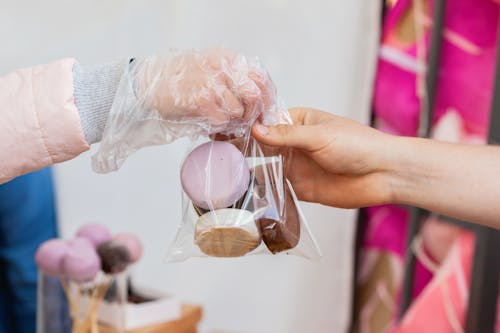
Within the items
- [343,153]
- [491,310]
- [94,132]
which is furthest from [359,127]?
[491,310]

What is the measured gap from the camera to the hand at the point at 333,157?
1.03m

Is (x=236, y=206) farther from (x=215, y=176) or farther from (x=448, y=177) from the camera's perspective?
(x=448, y=177)

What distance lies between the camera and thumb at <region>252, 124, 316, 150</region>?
1000 millimetres

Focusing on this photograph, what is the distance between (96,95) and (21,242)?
0.66 metres

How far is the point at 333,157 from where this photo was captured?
3.52ft

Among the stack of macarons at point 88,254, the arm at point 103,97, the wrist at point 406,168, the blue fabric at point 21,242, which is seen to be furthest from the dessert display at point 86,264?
the wrist at point 406,168

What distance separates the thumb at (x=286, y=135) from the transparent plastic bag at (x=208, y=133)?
0.07 feet

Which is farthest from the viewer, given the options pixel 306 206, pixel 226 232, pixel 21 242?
pixel 306 206

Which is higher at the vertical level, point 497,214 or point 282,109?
point 282,109

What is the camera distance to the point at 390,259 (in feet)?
6.74

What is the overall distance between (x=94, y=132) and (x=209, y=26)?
1044mm

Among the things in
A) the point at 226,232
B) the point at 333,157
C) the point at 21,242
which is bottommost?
the point at 21,242

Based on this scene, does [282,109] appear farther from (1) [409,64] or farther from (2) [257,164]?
(1) [409,64]

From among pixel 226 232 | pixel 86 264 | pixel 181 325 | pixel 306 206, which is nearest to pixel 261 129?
pixel 226 232
